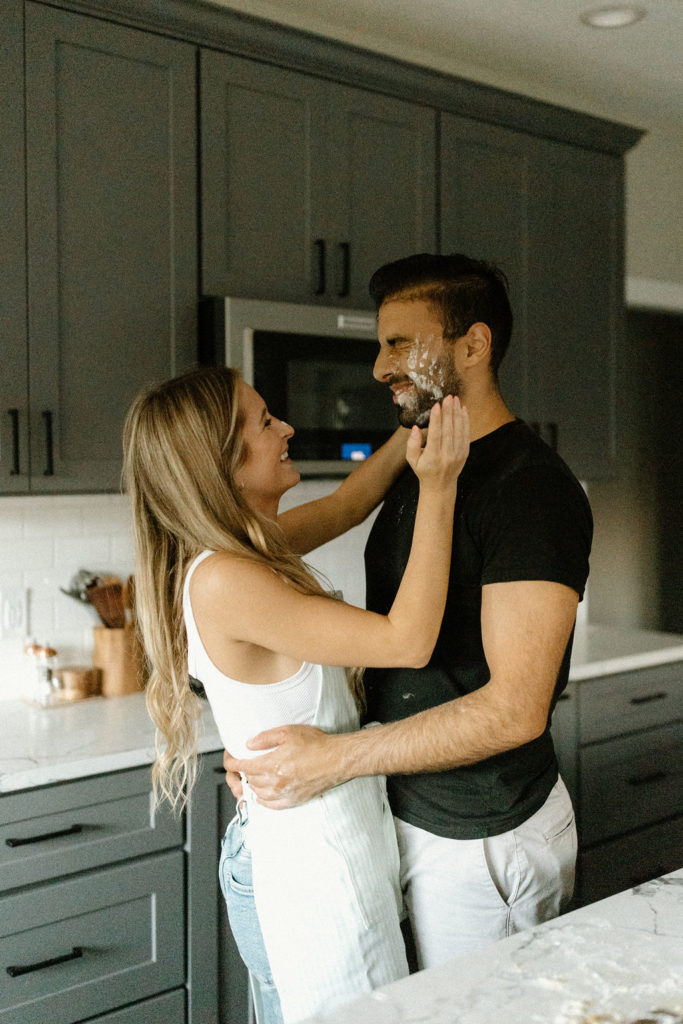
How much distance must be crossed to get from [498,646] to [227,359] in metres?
1.18

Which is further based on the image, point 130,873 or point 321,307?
point 321,307

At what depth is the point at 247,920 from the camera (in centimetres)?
144

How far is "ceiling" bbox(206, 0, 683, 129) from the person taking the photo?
9.01 feet

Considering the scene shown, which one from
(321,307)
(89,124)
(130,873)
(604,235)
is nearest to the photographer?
(130,873)

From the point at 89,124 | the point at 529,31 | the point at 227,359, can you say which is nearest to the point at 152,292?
the point at 227,359

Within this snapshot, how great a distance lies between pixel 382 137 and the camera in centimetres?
259

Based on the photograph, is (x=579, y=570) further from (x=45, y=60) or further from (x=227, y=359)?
(x=45, y=60)

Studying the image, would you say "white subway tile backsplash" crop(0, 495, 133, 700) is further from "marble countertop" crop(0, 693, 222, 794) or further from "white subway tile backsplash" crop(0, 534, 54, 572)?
"marble countertop" crop(0, 693, 222, 794)

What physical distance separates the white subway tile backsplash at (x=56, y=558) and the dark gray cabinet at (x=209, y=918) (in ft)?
2.21

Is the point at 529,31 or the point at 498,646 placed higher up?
the point at 529,31

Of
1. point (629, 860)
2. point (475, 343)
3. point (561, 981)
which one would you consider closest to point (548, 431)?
point (629, 860)

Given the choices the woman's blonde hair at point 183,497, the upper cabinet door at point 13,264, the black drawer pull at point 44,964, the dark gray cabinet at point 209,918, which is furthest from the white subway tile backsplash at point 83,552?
the woman's blonde hair at point 183,497

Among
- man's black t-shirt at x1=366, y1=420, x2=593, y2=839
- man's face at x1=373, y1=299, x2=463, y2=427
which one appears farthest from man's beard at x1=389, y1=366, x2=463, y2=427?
man's black t-shirt at x1=366, y1=420, x2=593, y2=839

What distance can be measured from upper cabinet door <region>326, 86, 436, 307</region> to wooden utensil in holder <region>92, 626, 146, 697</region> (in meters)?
1.03
